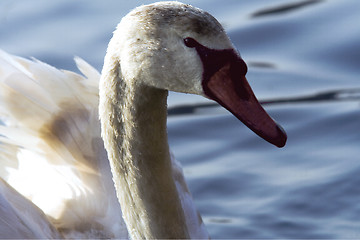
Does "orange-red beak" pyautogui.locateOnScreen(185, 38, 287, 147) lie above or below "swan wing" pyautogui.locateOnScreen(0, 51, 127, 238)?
below

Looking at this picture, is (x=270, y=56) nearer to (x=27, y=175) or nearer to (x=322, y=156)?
(x=322, y=156)

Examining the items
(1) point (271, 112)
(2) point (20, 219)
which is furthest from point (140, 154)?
(1) point (271, 112)

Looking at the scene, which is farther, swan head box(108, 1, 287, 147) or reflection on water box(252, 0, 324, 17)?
reflection on water box(252, 0, 324, 17)

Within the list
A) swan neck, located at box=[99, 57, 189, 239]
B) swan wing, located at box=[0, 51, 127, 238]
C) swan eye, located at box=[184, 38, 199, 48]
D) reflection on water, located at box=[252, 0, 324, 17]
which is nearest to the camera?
swan eye, located at box=[184, 38, 199, 48]

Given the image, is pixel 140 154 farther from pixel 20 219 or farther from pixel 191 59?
pixel 20 219

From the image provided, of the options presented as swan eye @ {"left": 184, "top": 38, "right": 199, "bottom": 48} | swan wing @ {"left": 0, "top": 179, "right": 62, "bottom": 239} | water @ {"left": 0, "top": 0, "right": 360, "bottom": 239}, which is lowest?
swan wing @ {"left": 0, "top": 179, "right": 62, "bottom": 239}

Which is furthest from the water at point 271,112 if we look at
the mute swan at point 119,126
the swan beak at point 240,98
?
the swan beak at point 240,98

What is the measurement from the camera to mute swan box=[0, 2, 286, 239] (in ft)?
10.7

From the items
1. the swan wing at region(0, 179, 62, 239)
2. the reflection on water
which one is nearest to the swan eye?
the swan wing at region(0, 179, 62, 239)

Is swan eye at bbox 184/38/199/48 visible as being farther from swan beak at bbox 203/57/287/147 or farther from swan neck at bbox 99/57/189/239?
swan neck at bbox 99/57/189/239

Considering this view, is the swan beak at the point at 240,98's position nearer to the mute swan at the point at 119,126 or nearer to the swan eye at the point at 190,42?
the mute swan at the point at 119,126

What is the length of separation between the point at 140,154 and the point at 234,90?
1.86 feet

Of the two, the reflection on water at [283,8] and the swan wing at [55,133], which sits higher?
the reflection on water at [283,8]

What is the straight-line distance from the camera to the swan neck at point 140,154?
11.4 ft
